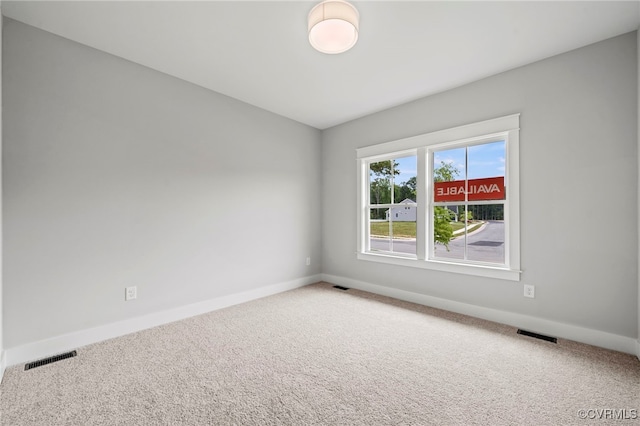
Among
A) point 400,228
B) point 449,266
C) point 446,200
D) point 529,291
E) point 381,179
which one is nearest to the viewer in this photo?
point 529,291

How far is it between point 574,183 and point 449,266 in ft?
4.64

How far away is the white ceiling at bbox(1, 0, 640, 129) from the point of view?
2.04 metres

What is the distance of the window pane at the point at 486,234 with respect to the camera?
3.05 meters

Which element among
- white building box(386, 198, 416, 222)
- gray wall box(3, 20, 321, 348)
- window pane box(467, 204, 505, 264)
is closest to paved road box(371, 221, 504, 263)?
window pane box(467, 204, 505, 264)

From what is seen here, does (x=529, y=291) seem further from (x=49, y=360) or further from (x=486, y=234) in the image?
(x=49, y=360)

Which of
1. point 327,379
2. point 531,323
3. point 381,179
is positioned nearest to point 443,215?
point 381,179

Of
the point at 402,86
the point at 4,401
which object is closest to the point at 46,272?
the point at 4,401

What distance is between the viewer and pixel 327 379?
1.96m

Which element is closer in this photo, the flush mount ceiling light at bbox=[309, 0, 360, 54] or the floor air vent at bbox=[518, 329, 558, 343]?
the flush mount ceiling light at bbox=[309, 0, 360, 54]

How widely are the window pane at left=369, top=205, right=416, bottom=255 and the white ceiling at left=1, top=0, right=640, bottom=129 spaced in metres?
1.62

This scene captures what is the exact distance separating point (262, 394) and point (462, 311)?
243 cm

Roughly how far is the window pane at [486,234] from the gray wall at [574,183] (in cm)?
25

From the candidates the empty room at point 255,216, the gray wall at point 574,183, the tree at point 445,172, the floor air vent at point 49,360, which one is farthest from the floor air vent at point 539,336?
the floor air vent at point 49,360

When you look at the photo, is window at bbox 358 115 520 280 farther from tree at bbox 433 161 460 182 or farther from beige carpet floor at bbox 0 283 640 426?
beige carpet floor at bbox 0 283 640 426
